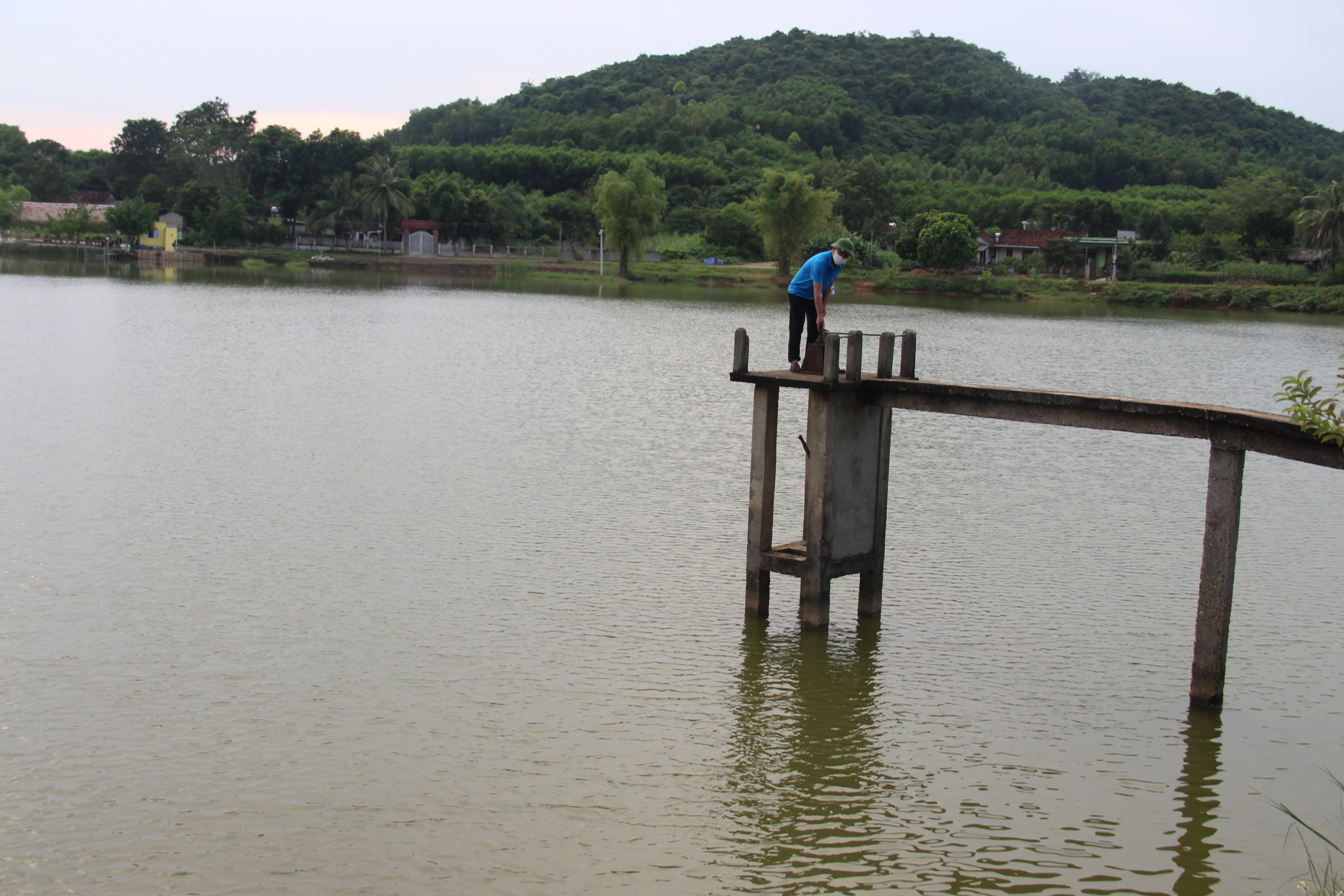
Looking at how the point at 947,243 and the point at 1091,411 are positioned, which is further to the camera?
the point at 947,243

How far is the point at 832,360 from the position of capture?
1101cm

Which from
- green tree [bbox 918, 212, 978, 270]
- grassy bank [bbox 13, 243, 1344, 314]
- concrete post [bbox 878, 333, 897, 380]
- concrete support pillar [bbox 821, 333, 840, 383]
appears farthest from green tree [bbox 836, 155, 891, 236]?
concrete support pillar [bbox 821, 333, 840, 383]

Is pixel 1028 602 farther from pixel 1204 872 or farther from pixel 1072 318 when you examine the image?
pixel 1072 318

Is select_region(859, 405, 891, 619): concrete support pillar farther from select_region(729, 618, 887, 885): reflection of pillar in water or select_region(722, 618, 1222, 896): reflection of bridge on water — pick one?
select_region(722, 618, 1222, 896): reflection of bridge on water

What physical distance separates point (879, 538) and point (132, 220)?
4780 inches

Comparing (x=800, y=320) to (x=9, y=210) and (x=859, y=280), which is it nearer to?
(x=859, y=280)

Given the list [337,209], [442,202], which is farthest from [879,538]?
[337,209]

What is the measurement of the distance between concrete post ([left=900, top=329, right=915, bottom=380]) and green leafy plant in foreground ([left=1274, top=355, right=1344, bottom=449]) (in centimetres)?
370

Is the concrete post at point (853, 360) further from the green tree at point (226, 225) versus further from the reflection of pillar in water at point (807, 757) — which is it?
the green tree at point (226, 225)

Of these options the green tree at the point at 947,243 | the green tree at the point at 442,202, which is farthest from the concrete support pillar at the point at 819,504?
the green tree at the point at 442,202

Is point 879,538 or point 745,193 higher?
point 745,193

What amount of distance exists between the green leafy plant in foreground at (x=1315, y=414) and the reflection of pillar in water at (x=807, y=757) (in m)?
3.25

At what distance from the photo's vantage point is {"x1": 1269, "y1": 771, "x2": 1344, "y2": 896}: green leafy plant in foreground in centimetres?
637

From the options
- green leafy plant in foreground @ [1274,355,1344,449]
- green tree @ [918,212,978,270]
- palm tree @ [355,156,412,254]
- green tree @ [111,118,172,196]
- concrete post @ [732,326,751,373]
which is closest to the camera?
green leafy plant in foreground @ [1274,355,1344,449]
